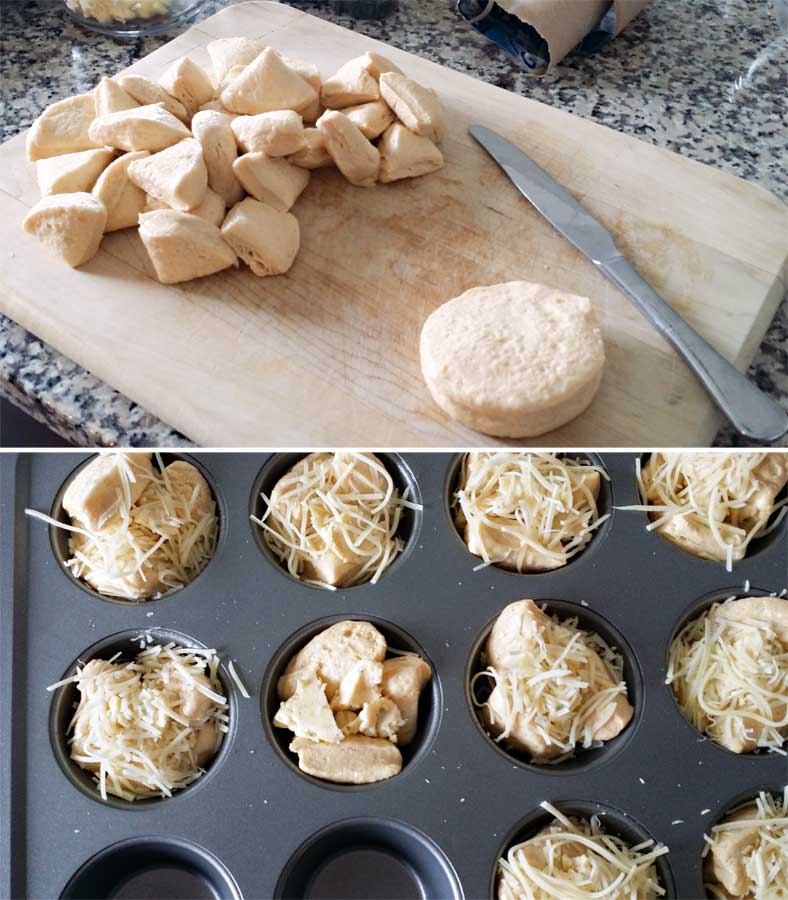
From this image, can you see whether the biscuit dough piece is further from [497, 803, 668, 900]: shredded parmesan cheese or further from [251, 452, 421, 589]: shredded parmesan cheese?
[497, 803, 668, 900]: shredded parmesan cheese

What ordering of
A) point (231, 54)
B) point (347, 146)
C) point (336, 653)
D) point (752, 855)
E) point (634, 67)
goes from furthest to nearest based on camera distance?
point (634, 67), point (231, 54), point (347, 146), point (336, 653), point (752, 855)

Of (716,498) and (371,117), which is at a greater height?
(371,117)

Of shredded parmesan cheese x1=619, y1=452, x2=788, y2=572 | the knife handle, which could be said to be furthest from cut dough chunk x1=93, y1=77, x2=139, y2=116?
shredded parmesan cheese x1=619, y1=452, x2=788, y2=572

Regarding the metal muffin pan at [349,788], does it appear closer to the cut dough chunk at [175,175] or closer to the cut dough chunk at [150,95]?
the cut dough chunk at [175,175]

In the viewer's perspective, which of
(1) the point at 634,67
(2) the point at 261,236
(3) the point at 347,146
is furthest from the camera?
(1) the point at 634,67

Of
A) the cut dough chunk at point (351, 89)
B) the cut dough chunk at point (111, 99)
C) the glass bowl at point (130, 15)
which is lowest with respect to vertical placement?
the glass bowl at point (130, 15)

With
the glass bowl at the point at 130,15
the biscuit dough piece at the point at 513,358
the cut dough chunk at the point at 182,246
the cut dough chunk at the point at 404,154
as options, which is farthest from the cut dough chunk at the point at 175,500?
the glass bowl at the point at 130,15

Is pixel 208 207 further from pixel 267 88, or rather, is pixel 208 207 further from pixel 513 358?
pixel 513 358

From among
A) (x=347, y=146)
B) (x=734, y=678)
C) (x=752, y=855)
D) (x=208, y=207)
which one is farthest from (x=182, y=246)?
(x=752, y=855)
